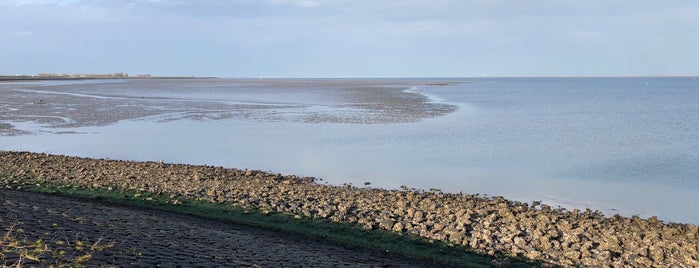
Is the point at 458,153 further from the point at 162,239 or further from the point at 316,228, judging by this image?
the point at 162,239

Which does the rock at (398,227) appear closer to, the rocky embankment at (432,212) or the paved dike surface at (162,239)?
the rocky embankment at (432,212)

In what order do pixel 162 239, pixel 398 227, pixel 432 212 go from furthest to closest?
pixel 432 212, pixel 398 227, pixel 162 239

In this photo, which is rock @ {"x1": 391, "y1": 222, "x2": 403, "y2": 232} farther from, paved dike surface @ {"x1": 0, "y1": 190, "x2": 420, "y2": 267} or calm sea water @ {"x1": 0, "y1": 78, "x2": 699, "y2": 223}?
calm sea water @ {"x1": 0, "y1": 78, "x2": 699, "y2": 223}

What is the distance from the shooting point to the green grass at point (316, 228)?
11.2 metres

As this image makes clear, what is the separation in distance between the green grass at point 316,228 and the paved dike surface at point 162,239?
1.64 feet

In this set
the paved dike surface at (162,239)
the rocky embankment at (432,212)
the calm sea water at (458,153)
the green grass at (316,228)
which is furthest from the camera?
the calm sea water at (458,153)

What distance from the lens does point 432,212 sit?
47.1 ft

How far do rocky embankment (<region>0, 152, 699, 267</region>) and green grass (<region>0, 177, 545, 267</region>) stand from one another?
34 cm

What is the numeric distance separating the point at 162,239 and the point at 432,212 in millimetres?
6497

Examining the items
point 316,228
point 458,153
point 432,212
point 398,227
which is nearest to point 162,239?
point 316,228

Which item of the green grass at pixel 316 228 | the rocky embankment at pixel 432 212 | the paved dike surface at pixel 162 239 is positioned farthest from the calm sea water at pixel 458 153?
the paved dike surface at pixel 162 239

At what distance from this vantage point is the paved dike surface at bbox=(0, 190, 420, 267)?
8.83 metres

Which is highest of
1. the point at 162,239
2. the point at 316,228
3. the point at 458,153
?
the point at 162,239

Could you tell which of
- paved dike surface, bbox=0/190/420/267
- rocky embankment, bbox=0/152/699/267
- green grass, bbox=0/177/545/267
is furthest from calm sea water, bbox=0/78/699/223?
paved dike surface, bbox=0/190/420/267
